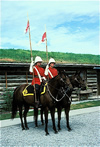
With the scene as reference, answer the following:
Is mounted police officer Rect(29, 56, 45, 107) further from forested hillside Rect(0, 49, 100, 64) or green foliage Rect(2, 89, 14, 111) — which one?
forested hillside Rect(0, 49, 100, 64)

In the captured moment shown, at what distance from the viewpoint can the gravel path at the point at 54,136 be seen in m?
6.68

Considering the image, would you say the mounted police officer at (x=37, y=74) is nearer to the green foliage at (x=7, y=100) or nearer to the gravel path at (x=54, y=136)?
the gravel path at (x=54, y=136)

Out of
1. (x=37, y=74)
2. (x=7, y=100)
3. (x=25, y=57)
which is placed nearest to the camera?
(x=37, y=74)

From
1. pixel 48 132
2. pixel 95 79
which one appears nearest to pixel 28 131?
pixel 48 132

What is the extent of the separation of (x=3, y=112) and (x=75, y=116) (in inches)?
199

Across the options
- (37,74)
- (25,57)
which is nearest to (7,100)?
(37,74)

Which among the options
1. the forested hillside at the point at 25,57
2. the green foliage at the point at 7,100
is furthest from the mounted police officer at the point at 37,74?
the forested hillside at the point at 25,57

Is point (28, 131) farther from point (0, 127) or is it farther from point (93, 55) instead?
point (93, 55)

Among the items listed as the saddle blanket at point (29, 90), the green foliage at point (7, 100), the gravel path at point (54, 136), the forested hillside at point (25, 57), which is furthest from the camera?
the forested hillside at point (25, 57)

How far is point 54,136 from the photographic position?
24.9 feet

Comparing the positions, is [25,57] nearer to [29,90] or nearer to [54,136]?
[29,90]

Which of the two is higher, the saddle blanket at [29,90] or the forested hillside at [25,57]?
the forested hillside at [25,57]

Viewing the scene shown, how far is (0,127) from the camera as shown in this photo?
9.19 m

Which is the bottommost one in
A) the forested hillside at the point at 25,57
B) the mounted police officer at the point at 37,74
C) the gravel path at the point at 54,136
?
the gravel path at the point at 54,136
